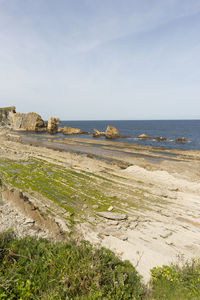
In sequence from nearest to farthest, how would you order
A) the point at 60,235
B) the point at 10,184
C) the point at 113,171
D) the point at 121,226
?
the point at 60,235, the point at 121,226, the point at 10,184, the point at 113,171

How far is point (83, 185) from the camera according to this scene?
1625 centimetres

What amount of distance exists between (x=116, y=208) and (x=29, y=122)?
98.5m

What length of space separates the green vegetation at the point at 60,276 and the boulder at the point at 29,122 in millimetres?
96257

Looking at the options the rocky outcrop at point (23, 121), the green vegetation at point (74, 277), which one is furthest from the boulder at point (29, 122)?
the green vegetation at point (74, 277)

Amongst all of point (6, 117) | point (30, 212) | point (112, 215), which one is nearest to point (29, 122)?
point (6, 117)

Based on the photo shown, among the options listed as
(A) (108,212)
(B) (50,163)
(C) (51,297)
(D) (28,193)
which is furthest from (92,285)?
(B) (50,163)

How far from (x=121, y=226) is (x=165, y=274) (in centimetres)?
445

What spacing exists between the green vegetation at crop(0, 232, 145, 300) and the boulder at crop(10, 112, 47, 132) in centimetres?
9626

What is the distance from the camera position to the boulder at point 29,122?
94394 mm

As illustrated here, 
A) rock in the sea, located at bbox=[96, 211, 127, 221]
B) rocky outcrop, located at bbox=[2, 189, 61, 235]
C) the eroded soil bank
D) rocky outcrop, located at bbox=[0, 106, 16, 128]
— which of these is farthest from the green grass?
rocky outcrop, located at bbox=[0, 106, 16, 128]

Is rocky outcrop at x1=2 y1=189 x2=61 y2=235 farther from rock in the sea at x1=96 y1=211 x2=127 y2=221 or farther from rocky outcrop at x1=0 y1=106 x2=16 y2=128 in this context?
rocky outcrop at x1=0 y1=106 x2=16 y2=128

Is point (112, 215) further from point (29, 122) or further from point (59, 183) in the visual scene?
point (29, 122)

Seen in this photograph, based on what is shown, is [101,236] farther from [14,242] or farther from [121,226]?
[14,242]

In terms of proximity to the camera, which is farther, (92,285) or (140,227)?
(140,227)
